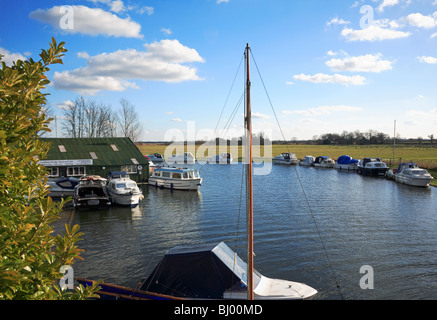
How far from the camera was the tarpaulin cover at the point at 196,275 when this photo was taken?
1209 centimetres

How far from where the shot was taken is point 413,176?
4716 cm

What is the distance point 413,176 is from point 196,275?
45212 mm

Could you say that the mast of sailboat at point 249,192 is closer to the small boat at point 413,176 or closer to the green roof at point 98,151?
the green roof at point 98,151

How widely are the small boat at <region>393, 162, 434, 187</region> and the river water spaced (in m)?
4.75

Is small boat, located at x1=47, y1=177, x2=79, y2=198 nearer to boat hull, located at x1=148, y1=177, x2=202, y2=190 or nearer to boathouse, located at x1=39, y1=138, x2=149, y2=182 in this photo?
boathouse, located at x1=39, y1=138, x2=149, y2=182

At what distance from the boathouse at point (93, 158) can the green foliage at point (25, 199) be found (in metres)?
41.0

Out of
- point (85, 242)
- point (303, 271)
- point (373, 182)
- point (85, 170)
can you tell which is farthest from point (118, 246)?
point (373, 182)

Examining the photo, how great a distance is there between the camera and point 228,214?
30500 mm

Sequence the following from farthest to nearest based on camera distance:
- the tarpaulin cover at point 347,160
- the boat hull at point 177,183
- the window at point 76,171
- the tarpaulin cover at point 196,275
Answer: the tarpaulin cover at point 347,160 < the boat hull at point 177,183 < the window at point 76,171 < the tarpaulin cover at point 196,275

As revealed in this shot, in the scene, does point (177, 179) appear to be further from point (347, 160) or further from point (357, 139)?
point (357, 139)

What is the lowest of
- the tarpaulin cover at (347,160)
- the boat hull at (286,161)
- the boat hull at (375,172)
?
the boat hull at (375,172)

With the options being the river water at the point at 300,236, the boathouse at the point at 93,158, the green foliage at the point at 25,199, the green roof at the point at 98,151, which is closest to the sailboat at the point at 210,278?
the river water at the point at 300,236

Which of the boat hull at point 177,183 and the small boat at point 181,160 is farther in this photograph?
the small boat at point 181,160
